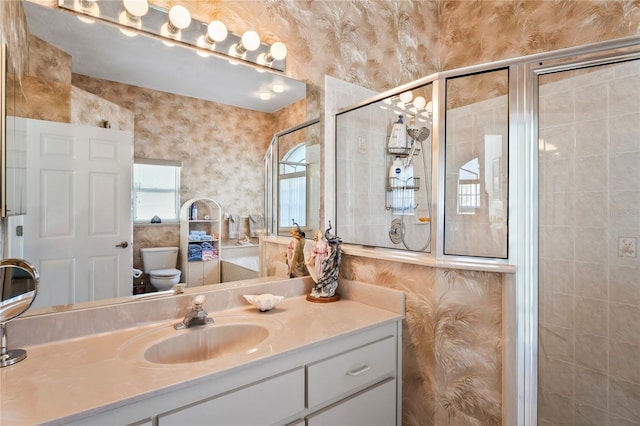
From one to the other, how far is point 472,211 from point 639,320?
1012 mm

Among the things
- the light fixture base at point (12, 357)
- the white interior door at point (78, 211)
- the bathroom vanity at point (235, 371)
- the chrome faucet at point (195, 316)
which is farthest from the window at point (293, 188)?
the light fixture base at point (12, 357)

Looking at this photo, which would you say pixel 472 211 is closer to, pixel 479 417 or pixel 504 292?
pixel 504 292

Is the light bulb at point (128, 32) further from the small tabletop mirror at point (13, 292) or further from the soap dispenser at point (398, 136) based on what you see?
the soap dispenser at point (398, 136)

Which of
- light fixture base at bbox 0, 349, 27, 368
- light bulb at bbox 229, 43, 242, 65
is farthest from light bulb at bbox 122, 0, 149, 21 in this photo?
light fixture base at bbox 0, 349, 27, 368

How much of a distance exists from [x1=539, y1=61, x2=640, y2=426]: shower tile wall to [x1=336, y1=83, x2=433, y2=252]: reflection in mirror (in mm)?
621

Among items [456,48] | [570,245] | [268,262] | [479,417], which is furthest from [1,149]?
[456,48]

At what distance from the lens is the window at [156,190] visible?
51.4 inches

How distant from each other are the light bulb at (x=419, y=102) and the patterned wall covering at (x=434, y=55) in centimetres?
50

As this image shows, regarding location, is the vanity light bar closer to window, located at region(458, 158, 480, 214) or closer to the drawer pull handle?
window, located at region(458, 158, 480, 214)

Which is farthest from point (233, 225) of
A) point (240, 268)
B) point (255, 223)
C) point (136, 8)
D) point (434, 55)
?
point (434, 55)

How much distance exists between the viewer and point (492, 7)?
2.25 m

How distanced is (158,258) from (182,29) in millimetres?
998

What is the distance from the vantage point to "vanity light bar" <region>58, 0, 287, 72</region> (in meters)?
1.25

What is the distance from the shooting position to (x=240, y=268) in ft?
5.25
